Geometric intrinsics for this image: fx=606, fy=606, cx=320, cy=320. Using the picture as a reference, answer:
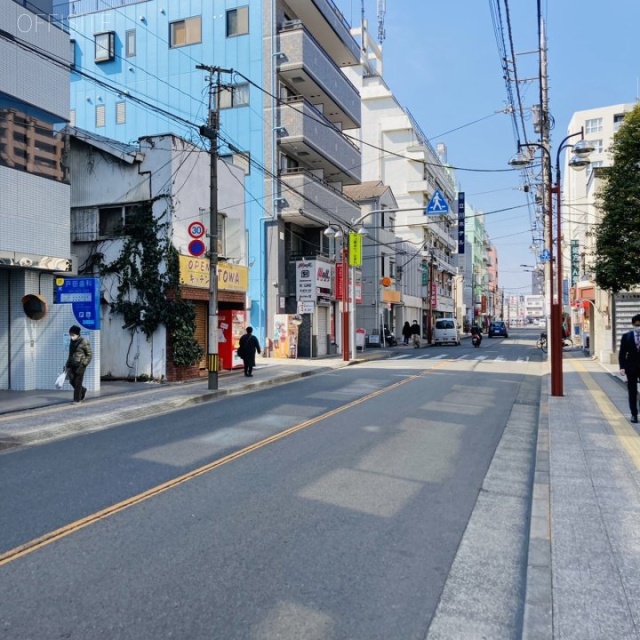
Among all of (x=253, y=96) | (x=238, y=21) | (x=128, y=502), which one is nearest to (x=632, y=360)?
(x=128, y=502)

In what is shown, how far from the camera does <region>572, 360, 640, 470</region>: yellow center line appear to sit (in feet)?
27.2

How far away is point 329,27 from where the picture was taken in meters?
33.0

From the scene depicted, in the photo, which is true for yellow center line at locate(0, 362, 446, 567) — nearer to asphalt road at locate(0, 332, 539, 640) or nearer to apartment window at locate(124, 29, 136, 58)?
asphalt road at locate(0, 332, 539, 640)

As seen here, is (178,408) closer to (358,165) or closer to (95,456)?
(95,456)

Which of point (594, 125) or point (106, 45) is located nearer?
point (106, 45)

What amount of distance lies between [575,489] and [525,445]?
3.00m

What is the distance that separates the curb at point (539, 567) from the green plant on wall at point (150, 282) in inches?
503

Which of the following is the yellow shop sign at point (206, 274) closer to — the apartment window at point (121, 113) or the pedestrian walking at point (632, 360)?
the pedestrian walking at point (632, 360)

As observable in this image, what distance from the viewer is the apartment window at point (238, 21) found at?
2925 cm

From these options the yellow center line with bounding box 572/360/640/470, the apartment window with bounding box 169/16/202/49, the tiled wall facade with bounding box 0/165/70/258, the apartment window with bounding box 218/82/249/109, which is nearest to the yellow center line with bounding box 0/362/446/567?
the yellow center line with bounding box 572/360/640/470

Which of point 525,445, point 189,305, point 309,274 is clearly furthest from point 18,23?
point 309,274

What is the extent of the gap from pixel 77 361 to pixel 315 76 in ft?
71.9

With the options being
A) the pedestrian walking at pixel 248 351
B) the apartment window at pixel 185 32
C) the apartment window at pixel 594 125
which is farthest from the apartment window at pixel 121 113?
the apartment window at pixel 594 125

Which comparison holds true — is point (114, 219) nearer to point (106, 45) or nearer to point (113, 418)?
point (113, 418)
